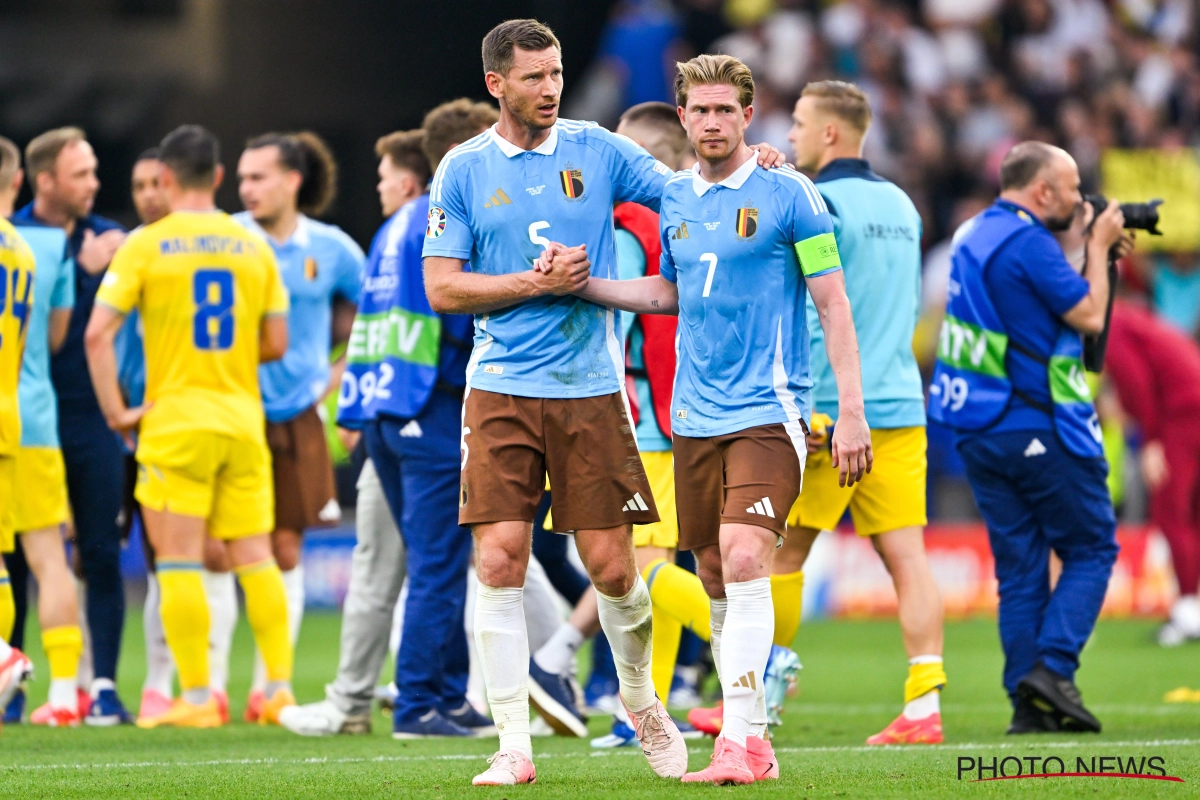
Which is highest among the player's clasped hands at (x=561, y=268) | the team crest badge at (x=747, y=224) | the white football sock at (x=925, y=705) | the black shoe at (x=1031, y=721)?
the team crest badge at (x=747, y=224)

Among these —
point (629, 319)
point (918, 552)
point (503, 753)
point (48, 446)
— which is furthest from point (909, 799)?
point (48, 446)

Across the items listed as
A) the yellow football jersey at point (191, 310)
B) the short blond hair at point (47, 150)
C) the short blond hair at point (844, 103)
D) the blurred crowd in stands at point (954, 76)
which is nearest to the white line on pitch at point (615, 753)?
the yellow football jersey at point (191, 310)

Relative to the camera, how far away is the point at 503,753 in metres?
5.54

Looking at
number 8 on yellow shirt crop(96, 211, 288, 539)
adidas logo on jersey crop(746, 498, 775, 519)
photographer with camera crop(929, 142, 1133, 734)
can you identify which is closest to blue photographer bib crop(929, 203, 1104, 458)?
photographer with camera crop(929, 142, 1133, 734)

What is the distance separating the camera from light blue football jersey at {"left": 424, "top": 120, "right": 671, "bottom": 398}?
5711mm

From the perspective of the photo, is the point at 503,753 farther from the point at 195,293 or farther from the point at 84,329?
the point at 84,329

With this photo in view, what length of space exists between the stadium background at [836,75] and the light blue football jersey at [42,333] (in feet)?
4.65

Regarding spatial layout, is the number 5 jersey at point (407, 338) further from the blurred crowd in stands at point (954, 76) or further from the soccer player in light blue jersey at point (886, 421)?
the blurred crowd in stands at point (954, 76)

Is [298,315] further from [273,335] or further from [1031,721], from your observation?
[1031,721]

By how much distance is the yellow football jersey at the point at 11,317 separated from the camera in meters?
7.51

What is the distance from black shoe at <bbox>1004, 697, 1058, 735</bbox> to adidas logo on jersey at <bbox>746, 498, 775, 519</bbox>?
2.40 meters

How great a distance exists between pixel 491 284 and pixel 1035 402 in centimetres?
304

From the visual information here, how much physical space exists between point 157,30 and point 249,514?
351 inches

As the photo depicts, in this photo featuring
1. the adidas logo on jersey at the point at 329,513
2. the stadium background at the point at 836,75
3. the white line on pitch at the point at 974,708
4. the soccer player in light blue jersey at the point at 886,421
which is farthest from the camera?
the stadium background at the point at 836,75
